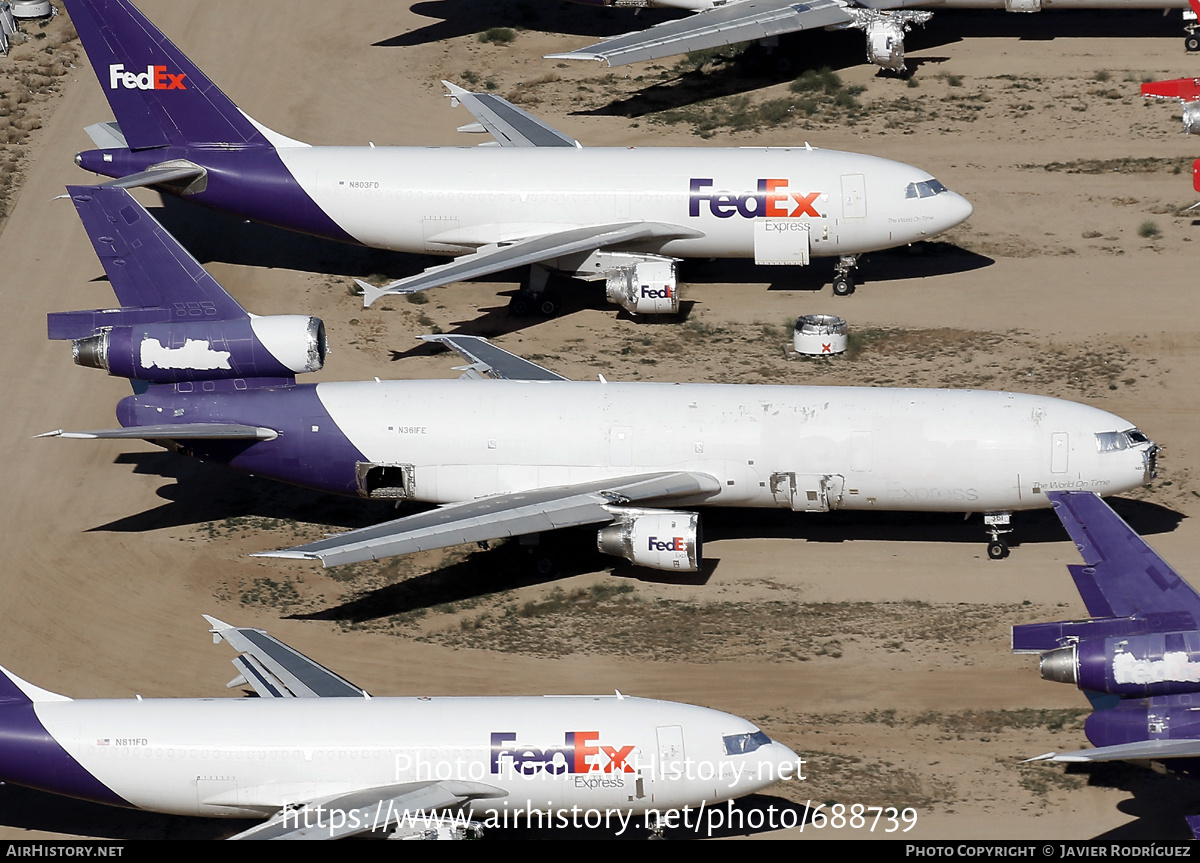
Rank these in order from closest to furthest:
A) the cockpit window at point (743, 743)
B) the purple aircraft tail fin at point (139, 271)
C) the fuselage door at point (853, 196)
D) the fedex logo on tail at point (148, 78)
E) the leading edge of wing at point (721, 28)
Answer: the cockpit window at point (743, 743) → the purple aircraft tail fin at point (139, 271) → the fuselage door at point (853, 196) → the fedex logo on tail at point (148, 78) → the leading edge of wing at point (721, 28)

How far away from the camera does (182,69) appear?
6444 centimetres

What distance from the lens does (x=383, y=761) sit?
40.8 meters

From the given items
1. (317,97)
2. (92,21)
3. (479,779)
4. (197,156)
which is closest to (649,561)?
(479,779)

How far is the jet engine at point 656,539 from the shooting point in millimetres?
50625

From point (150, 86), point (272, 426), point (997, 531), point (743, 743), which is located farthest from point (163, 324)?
point (997, 531)

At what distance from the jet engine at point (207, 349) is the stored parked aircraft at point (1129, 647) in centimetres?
2390

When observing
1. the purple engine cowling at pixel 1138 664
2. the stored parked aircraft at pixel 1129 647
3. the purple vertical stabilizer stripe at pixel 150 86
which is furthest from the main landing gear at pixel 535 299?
the purple engine cowling at pixel 1138 664

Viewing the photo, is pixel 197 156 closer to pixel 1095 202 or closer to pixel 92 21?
pixel 92 21

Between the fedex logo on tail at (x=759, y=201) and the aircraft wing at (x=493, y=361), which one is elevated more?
the fedex logo on tail at (x=759, y=201)

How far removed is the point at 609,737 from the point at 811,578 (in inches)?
503

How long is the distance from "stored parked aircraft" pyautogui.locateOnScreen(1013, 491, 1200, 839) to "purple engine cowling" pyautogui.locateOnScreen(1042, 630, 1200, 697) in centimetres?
2

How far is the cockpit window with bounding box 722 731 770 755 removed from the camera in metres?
41.2

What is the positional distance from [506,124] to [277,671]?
3228cm

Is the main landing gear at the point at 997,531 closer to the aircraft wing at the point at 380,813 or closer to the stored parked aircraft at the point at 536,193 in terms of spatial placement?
the stored parked aircraft at the point at 536,193
